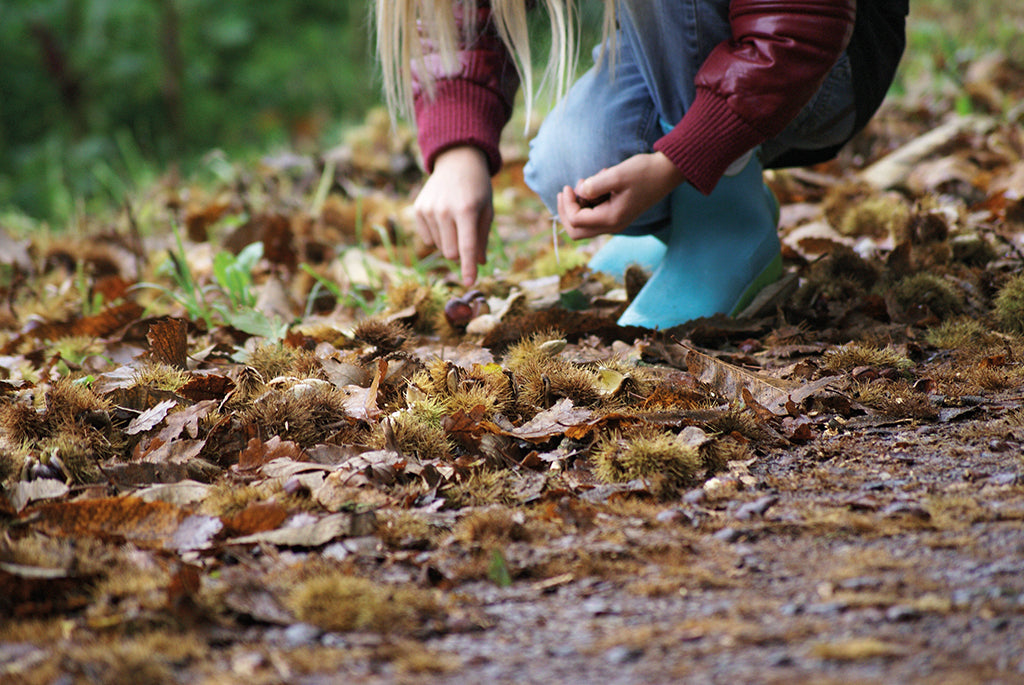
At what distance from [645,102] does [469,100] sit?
43 cm

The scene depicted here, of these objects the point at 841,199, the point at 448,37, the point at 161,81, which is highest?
the point at 161,81

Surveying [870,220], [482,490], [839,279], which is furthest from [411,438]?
[870,220]

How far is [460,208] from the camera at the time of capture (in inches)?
65.5

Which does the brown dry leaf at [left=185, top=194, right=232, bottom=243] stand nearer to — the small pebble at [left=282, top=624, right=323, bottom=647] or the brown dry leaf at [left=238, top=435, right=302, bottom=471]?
the brown dry leaf at [left=238, top=435, right=302, bottom=471]

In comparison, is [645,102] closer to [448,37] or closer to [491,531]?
Result: [448,37]

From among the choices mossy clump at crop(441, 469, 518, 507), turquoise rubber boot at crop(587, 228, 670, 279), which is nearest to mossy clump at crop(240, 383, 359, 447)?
mossy clump at crop(441, 469, 518, 507)

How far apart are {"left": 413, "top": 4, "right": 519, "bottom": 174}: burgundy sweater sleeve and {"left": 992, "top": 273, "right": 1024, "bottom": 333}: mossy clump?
1.08m

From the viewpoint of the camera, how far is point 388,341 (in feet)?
5.49

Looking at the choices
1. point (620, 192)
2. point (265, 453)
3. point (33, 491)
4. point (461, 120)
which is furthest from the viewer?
point (461, 120)

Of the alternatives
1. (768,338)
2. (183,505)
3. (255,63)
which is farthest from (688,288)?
(255,63)

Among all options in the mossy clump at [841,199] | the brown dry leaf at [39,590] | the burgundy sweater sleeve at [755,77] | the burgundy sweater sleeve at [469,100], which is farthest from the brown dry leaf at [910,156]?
the brown dry leaf at [39,590]

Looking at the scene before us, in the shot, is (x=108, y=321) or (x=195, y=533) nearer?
(x=195, y=533)

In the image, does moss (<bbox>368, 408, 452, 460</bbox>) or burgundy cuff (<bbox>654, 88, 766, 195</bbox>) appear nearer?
moss (<bbox>368, 408, 452, 460</bbox>)

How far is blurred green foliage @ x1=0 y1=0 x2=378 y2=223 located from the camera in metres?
6.71
